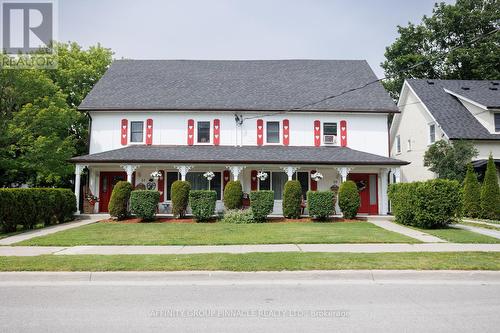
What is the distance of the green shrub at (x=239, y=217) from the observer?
17734mm

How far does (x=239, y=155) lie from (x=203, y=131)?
342 centimetres

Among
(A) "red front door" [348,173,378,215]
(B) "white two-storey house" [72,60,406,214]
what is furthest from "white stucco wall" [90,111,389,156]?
(A) "red front door" [348,173,378,215]

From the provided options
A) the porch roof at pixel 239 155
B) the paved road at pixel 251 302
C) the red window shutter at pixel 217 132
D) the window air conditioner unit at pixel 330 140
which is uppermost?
the red window shutter at pixel 217 132

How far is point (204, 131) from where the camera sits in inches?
920

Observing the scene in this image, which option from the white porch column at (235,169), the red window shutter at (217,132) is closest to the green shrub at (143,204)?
the white porch column at (235,169)

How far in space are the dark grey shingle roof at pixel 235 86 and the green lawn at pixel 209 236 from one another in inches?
390

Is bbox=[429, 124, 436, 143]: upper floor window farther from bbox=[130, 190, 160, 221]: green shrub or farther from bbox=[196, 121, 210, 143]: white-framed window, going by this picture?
bbox=[130, 190, 160, 221]: green shrub

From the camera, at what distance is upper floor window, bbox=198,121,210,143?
76.4 feet

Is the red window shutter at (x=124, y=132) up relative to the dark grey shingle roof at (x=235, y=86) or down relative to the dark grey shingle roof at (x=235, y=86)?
down

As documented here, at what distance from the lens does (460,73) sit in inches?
1604

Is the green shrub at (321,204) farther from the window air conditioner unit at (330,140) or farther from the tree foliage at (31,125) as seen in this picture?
the tree foliage at (31,125)

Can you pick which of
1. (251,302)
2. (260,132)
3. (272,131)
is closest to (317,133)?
(272,131)

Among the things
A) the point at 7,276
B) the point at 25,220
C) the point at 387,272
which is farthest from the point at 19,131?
the point at 387,272

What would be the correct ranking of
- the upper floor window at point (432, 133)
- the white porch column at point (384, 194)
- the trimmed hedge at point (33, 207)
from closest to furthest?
the trimmed hedge at point (33, 207) < the white porch column at point (384, 194) < the upper floor window at point (432, 133)
